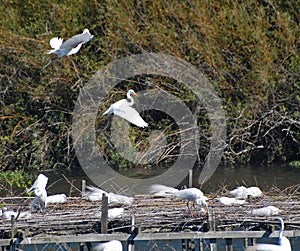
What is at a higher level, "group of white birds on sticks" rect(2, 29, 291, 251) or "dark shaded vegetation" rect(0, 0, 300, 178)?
"dark shaded vegetation" rect(0, 0, 300, 178)

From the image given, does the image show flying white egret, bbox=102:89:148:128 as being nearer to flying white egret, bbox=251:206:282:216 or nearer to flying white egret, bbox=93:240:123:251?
flying white egret, bbox=251:206:282:216

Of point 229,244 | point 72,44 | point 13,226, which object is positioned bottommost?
point 229,244

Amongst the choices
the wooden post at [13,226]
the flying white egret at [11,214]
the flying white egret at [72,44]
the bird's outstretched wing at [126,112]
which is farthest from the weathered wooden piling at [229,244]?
the bird's outstretched wing at [126,112]

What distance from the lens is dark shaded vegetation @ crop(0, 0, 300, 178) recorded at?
1783cm

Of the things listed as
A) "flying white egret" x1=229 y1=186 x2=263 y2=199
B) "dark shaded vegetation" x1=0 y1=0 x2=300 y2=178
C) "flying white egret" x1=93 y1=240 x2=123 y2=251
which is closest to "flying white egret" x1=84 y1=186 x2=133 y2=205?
"flying white egret" x1=93 y1=240 x2=123 y2=251

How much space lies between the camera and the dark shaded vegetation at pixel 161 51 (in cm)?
1783

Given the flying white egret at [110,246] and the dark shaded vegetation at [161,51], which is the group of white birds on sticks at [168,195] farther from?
the dark shaded vegetation at [161,51]

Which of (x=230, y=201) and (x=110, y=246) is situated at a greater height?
(x=230, y=201)

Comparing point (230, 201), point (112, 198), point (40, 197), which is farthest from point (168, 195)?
point (40, 197)

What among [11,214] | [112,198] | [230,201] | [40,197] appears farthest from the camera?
[112,198]

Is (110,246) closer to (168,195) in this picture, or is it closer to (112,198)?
(112,198)

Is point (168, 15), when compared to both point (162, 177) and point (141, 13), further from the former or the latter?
point (162, 177)

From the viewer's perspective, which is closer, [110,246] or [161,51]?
[110,246]

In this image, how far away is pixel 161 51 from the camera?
712 inches
